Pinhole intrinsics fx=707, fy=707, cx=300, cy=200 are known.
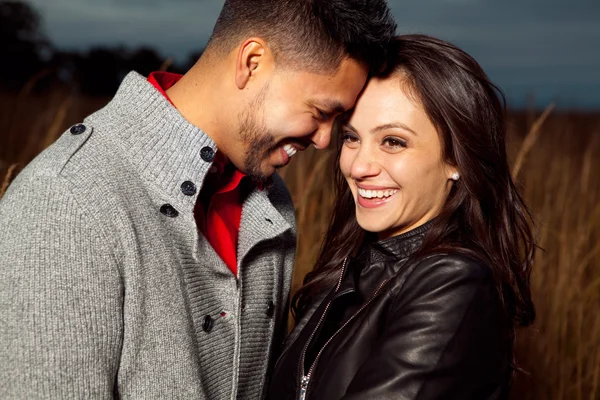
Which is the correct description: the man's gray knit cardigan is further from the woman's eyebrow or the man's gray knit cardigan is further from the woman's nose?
the woman's eyebrow

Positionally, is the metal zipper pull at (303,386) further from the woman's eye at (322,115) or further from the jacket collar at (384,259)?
the woman's eye at (322,115)

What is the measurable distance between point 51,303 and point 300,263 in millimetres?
1663

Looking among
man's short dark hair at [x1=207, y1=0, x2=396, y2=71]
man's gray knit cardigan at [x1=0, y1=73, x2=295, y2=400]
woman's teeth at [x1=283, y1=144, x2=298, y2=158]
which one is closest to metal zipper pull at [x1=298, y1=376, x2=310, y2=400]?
man's gray knit cardigan at [x1=0, y1=73, x2=295, y2=400]

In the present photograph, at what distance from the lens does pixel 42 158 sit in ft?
5.42

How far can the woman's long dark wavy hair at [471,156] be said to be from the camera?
1.98 meters

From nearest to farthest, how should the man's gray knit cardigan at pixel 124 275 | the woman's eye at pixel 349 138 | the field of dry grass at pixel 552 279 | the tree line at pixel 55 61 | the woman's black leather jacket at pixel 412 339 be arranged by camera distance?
the man's gray knit cardigan at pixel 124 275 → the woman's black leather jacket at pixel 412 339 → the woman's eye at pixel 349 138 → the field of dry grass at pixel 552 279 → the tree line at pixel 55 61

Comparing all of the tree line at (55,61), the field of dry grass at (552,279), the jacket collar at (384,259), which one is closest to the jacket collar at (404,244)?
the jacket collar at (384,259)

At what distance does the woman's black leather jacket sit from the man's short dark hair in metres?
0.59

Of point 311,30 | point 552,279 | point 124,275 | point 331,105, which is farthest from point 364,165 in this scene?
point 552,279

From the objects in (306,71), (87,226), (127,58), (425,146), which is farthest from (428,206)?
(127,58)

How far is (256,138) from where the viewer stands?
78.4 inches

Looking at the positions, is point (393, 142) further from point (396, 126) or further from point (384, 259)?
point (384, 259)

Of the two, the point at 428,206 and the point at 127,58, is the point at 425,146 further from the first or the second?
the point at 127,58

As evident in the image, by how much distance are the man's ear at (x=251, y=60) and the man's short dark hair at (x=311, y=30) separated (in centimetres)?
2
